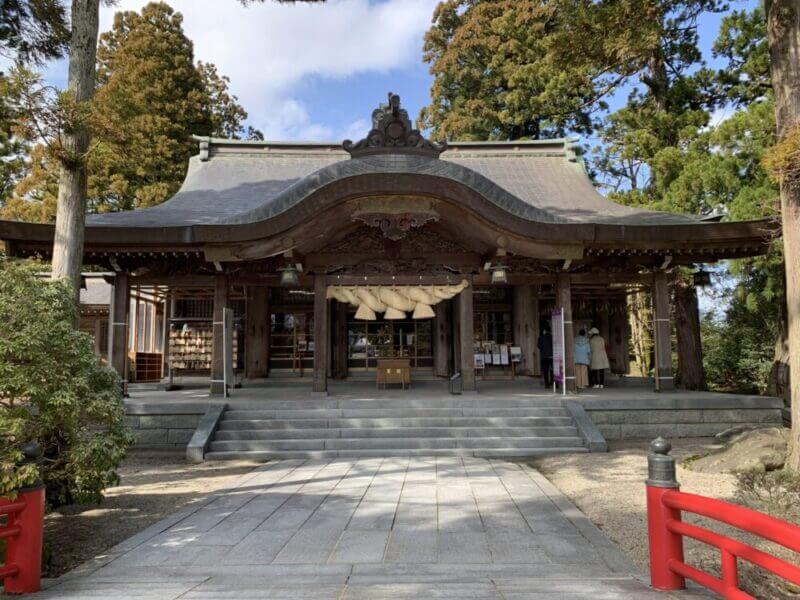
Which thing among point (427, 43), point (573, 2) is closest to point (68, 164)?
point (573, 2)

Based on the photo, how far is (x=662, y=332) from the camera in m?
11.5

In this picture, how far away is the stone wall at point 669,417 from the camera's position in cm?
973

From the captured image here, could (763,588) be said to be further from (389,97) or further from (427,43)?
(427,43)

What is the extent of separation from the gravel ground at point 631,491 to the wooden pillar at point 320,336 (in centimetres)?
470

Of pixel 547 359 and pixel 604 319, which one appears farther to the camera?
pixel 604 319

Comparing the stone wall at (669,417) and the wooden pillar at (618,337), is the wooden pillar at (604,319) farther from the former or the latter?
the stone wall at (669,417)

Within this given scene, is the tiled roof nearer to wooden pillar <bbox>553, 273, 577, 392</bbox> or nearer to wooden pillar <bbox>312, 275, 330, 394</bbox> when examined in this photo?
wooden pillar <bbox>553, 273, 577, 392</bbox>

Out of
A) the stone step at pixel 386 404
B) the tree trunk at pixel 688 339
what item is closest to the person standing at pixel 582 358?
the stone step at pixel 386 404

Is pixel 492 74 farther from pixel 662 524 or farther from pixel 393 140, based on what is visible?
pixel 662 524

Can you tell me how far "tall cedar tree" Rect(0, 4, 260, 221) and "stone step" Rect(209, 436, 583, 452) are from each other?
1454cm

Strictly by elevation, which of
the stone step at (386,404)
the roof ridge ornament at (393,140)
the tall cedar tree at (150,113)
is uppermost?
the tall cedar tree at (150,113)

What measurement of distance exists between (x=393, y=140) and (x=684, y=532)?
8.36 m

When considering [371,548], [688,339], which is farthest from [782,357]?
[371,548]

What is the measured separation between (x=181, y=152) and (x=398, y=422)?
18035 millimetres
